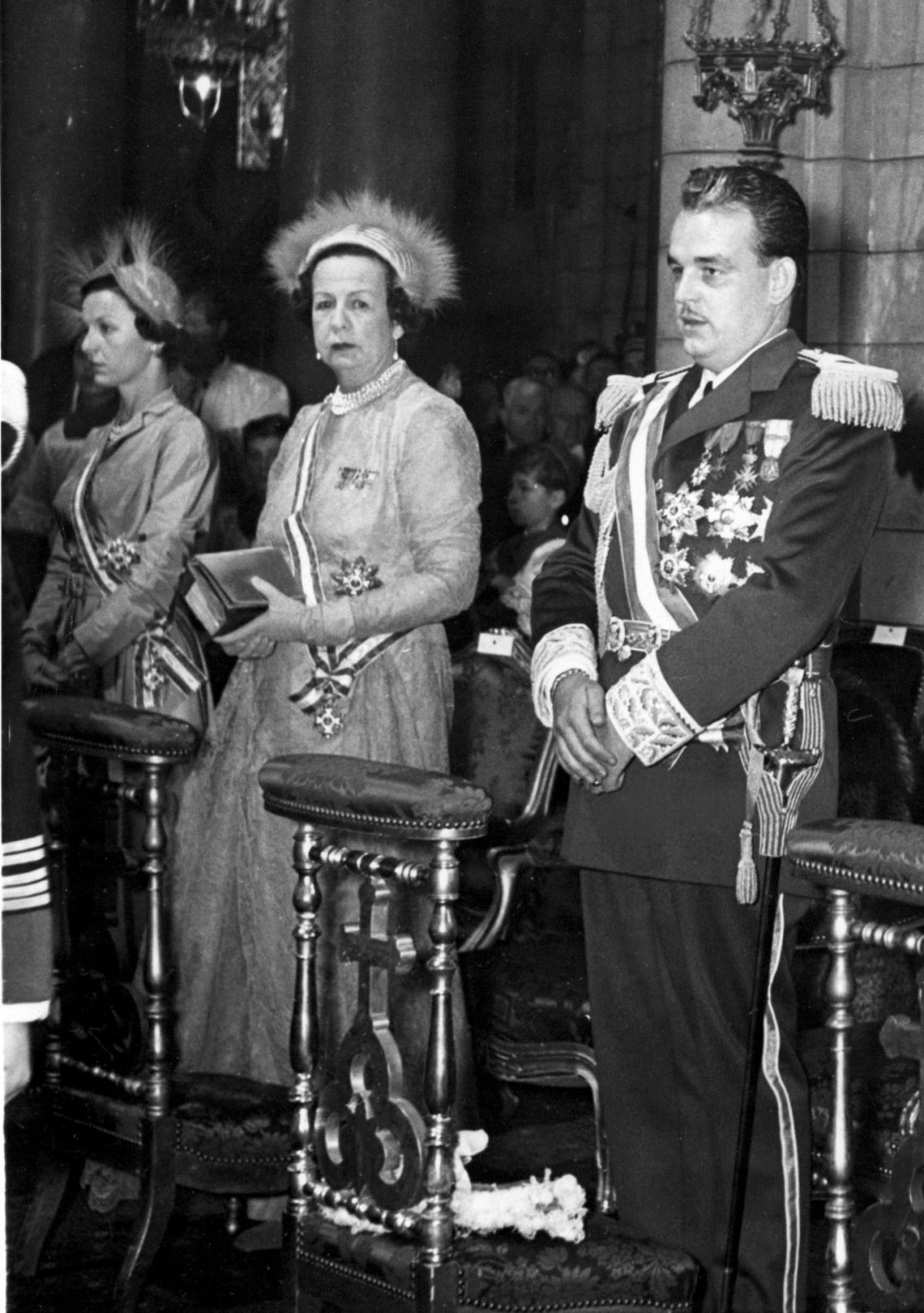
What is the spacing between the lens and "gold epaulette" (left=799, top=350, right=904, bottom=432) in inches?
Result: 115

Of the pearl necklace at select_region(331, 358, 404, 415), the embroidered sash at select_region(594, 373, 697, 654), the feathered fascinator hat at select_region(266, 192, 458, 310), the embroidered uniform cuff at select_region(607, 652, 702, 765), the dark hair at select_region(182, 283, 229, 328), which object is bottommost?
the embroidered uniform cuff at select_region(607, 652, 702, 765)

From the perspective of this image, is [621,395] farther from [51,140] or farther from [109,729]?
[51,140]

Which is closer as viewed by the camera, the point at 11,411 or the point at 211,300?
the point at 11,411

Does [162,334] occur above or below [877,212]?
below

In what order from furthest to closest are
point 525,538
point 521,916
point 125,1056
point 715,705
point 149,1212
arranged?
1. point 525,538
2. point 521,916
3. point 125,1056
4. point 149,1212
5. point 715,705

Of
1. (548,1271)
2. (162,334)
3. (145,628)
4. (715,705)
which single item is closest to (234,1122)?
(548,1271)

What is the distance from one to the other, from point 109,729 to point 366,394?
95 cm

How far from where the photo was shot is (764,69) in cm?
442

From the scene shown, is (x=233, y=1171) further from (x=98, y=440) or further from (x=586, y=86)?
(x=586, y=86)

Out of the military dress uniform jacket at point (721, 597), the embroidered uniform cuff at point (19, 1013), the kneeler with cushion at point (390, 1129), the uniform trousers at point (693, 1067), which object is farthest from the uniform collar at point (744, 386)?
the embroidered uniform cuff at point (19, 1013)

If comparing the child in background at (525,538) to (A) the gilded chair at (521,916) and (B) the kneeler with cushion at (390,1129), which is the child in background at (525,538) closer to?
(A) the gilded chair at (521,916)

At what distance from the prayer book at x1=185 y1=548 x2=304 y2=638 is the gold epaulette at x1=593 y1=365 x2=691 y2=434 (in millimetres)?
780

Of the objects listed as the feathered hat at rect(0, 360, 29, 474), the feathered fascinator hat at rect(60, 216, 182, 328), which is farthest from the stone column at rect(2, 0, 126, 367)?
the feathered hat at rect(0, 360, 29, 474)

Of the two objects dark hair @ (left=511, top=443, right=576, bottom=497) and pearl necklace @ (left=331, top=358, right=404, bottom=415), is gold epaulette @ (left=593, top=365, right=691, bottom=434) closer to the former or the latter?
pearl necklace @ (left=331, top=358, right=404, bottom=415)
